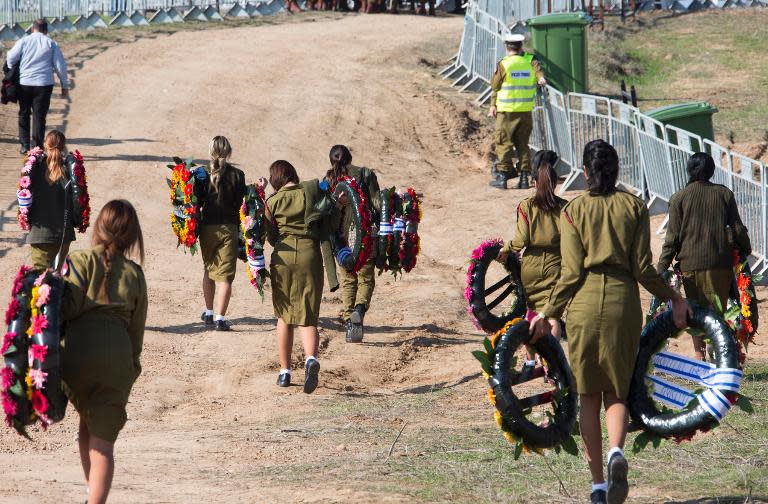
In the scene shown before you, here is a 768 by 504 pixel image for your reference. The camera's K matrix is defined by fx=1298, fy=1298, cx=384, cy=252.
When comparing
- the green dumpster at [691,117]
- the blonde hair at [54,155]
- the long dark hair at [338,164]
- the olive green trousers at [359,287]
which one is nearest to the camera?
the blonde hair at [54,155]

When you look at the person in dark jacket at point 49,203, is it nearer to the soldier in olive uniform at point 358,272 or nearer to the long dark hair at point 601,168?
the soldier in olive uniform at point 358,272

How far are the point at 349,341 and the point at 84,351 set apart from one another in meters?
6.01

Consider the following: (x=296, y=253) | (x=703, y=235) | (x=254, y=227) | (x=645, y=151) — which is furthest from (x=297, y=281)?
(x=645, y=151)

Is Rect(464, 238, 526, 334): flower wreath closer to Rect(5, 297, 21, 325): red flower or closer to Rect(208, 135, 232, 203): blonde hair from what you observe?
Rect(208, 135, 232, 203): blonde hair

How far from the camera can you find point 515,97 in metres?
18.1

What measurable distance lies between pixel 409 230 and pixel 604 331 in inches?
212

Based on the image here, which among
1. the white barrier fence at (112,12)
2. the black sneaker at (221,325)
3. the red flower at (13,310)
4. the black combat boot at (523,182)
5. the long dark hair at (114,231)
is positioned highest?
the white barrier fence at (112,12)

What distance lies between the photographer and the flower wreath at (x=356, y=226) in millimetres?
10859

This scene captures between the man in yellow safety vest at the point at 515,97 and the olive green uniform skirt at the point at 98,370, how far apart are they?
12.3 meters

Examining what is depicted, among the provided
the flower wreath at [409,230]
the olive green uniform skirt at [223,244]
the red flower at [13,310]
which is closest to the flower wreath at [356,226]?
the flower wreath at [409,230]

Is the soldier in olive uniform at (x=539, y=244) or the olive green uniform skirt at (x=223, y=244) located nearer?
the soldier in olive uniform at (x=539, y=244)

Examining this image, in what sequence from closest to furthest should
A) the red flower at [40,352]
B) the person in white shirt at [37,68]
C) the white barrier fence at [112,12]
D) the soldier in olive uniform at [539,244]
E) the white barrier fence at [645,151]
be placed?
the red flower at [40,352] < the soldier in olive uniform at [539,244] < the white barrier fence at [645,151] < the person in white shirt at [37,68] < the white barrier fence at [112,12]

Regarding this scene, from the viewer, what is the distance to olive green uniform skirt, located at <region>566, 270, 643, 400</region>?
6391mm

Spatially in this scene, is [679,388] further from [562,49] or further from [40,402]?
[562,49]
